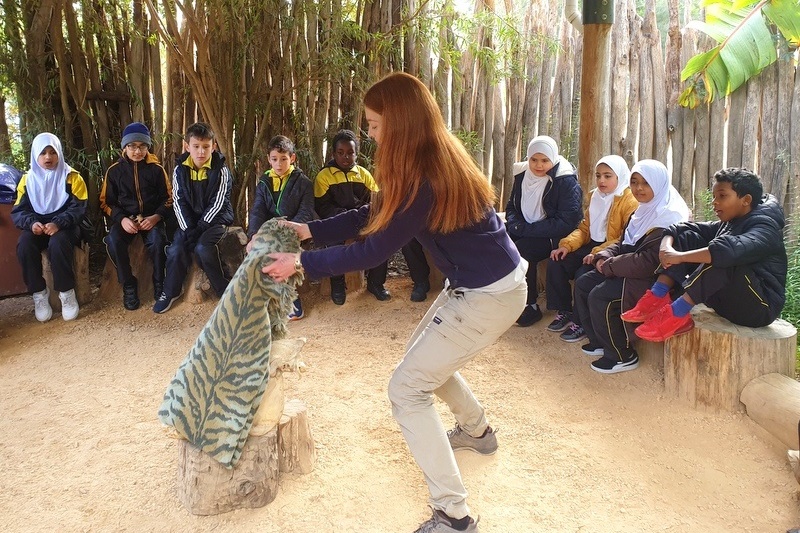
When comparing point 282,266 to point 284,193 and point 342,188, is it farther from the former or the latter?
point 342,188

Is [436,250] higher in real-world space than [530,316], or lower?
higher

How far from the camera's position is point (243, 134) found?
564 cm

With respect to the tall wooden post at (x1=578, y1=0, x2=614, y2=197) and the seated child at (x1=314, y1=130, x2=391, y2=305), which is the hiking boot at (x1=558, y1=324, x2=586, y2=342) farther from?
the seated child at (x1=314, y1=130, x2=391, y2=305)

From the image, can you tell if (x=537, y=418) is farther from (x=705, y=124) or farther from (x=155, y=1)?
(x=155, y=1)

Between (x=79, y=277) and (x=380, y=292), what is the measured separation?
2450mm

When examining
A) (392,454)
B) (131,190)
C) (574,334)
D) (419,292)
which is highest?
Answer: (131,190)

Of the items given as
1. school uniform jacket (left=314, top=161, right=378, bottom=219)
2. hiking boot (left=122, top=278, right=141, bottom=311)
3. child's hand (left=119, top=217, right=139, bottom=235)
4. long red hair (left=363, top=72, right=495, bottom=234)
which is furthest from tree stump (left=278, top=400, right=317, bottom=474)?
child's hand (left=119, top=217, right=139, bottom=235)

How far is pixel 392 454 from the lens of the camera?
2.84m

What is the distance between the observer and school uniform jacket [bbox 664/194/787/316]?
9.64 ft

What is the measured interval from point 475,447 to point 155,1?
466 cm

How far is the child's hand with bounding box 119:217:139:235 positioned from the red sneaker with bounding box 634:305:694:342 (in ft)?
12.6

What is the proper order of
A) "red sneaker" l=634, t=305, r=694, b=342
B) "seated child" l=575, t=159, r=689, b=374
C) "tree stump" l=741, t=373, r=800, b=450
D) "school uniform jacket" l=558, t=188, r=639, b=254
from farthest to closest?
"school uniform jacket" l=558, t=188, r=639, b=254 → "seated child" l=575, t=159, r=689, b=374 → "red sneaker" l=634, t=305, r=694, b=342 → "tree stump" l=741, t=373, r=800, b=450

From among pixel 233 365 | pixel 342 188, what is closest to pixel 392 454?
pixel 233 365

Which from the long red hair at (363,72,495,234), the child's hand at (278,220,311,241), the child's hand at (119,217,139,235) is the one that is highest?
the long red hair at (363,72,495,234)
